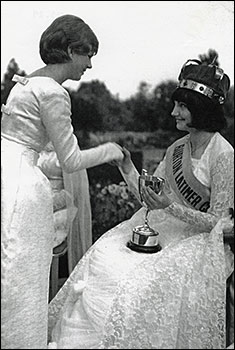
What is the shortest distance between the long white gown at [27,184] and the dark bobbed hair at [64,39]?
6 centimetres

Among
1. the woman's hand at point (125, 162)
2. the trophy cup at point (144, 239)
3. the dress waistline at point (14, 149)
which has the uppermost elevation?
the dress waistline at point (14, 149)

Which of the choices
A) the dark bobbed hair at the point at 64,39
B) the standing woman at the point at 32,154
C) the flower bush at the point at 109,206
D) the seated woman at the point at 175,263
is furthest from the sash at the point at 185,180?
the dark bobbed hair at the point at 64,39

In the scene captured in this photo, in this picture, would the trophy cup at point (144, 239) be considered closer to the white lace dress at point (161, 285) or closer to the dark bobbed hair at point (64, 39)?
the white lace dress at point (161, 285)

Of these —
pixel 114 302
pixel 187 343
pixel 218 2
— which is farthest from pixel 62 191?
pixel 218 2

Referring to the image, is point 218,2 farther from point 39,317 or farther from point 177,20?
point 39,317

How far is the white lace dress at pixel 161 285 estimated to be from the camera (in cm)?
131

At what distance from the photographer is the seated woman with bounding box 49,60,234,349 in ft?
4.33

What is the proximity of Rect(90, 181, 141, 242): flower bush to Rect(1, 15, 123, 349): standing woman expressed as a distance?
0.58 feet

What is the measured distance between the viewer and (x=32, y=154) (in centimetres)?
127

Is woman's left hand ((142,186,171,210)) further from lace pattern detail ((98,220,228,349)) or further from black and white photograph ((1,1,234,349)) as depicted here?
lace pattern detail ((98,220,228,349))

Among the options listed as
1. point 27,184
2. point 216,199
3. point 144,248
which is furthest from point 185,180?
point 27,184

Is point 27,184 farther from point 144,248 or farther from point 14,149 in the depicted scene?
point 144,248

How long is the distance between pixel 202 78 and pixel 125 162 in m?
0.28

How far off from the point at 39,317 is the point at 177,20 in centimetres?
77
